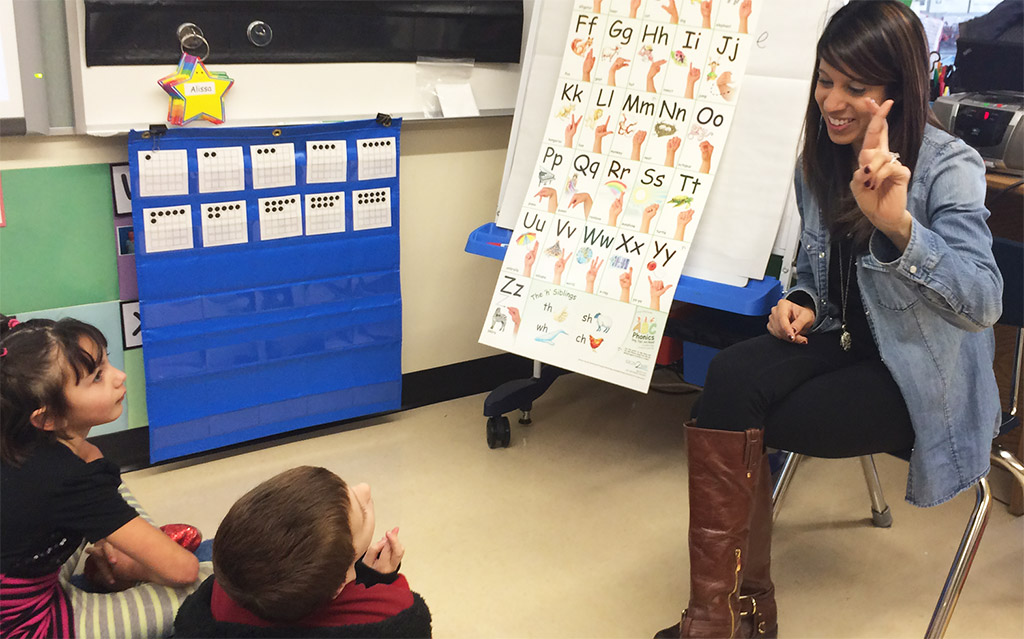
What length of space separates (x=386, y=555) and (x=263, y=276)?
1.19 metres

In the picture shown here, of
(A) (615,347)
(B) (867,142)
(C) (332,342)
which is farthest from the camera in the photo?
(C) (332,342)

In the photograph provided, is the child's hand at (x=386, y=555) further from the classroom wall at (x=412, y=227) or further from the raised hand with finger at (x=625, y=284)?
the classroom wall at (x=412, y=227)

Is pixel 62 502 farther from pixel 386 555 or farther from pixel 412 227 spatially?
pixel 412 227

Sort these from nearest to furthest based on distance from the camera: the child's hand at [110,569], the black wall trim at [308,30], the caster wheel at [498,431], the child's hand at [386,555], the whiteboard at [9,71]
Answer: the child's hand at [386,555] < the child's hand at [110,569] < the whiteboard at [9,71] < the black wall trim at [308,30] < the caster wheel at [498,431]

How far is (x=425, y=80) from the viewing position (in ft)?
7.93

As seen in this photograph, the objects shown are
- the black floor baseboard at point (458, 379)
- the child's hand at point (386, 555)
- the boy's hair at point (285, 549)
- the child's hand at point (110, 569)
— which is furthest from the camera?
the black floor baseboard at point (458, 379)

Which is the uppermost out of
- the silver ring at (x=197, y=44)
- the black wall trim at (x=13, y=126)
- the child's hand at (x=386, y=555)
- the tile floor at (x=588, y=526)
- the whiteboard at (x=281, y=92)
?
the silver ring at (x=197, y=44)

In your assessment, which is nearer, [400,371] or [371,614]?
[371,614]

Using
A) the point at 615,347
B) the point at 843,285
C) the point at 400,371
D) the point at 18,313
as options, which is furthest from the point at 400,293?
the point at 843,285

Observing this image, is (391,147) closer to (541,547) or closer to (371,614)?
(541,547)

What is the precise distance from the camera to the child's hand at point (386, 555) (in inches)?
49.8

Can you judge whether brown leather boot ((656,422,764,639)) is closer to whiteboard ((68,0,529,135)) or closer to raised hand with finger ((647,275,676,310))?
raised hand with finger ((647,275,676,310))

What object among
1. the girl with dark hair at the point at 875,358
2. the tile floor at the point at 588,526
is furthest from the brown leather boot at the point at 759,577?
the tile floor at the point at 588,526

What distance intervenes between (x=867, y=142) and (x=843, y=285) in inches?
12.1
